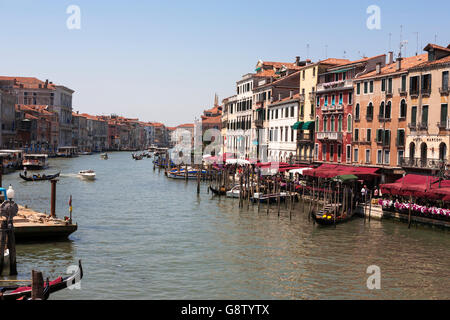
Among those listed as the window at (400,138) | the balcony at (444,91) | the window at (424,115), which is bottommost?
the window at (400,138)

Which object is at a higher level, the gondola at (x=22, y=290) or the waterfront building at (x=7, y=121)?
the waterfront building at (x=7, y=121)

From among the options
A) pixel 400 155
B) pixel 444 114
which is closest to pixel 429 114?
pixel 444 114

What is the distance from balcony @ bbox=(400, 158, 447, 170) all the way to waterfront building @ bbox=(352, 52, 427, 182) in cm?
89

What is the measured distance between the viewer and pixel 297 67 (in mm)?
61531

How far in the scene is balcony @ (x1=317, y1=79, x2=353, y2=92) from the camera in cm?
4153

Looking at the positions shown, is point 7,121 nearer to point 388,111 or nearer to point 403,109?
point 388,111

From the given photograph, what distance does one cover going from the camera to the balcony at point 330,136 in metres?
42.3

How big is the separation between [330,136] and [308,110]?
5.43 m

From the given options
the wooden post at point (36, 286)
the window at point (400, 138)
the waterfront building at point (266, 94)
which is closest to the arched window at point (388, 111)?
the window at point (400, 138)

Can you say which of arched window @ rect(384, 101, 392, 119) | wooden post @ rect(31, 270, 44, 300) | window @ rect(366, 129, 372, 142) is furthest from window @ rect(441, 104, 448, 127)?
wooden post @ rect(31, 270, 44, 300)

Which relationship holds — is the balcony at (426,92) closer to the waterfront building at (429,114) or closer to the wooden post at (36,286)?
the waterfront building at (429,114)
